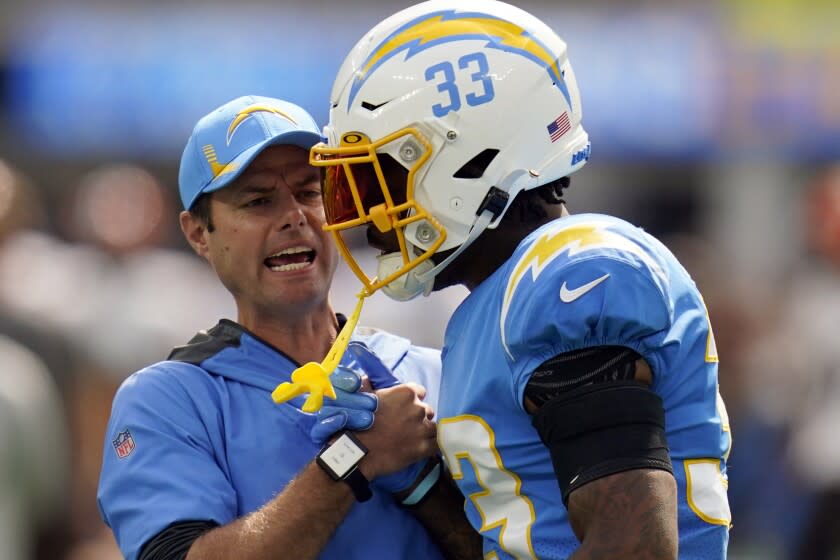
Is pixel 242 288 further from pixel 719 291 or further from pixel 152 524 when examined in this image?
pixel 719 291

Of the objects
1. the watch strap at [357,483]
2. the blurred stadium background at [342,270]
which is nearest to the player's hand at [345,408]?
the watch strap at [357,483]

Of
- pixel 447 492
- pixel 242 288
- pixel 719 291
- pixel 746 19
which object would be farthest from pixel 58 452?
pixel 746 19

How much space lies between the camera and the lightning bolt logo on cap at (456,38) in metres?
2.87

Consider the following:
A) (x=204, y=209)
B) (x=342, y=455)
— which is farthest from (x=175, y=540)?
(x=204, y=209)

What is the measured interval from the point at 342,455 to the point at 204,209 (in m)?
0.91

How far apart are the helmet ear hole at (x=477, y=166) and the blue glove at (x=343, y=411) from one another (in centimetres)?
52

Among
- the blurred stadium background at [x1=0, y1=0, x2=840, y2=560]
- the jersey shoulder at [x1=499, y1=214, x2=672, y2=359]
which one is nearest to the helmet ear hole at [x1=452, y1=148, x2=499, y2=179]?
the jersey shoulder at [x1=499, y1=214, x2=672, y2=359]

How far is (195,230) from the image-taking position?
A: 3672 millimetres

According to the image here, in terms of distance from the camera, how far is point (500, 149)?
9.41 feet

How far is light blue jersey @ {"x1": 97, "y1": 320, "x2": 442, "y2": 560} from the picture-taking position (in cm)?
306

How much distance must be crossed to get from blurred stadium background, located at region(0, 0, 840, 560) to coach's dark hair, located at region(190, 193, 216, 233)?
1.75 meters

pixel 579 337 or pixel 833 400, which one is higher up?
pixel 579 337

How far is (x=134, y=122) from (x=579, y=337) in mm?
10454

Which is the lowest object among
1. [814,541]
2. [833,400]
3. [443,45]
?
[814,541]
